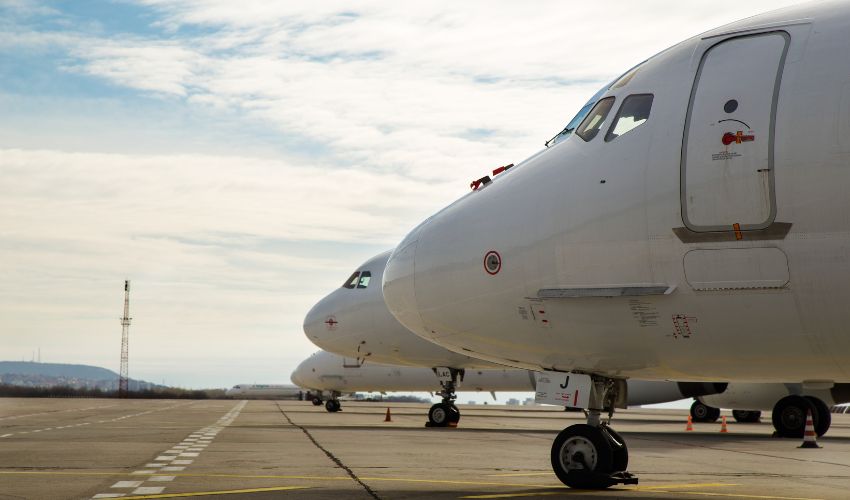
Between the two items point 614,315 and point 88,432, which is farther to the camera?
point 88,432

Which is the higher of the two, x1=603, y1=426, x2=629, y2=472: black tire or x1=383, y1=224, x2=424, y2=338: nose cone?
x1=383, y1=224, x2=424, y2=338: nose cone

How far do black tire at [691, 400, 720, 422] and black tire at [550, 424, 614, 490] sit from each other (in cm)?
3339

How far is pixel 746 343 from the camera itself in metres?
10.8

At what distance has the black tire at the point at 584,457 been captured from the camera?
12461 millimetres

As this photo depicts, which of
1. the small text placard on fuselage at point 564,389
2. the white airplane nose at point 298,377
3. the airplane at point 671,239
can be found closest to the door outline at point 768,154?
the airplane at point 671,239

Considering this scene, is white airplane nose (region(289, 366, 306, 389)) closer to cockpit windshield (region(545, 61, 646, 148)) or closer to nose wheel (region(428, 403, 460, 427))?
nose wheel (region(428, 403, 460, 427))

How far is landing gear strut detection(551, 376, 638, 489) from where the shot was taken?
12.5 m

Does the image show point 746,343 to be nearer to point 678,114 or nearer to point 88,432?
point 678,114

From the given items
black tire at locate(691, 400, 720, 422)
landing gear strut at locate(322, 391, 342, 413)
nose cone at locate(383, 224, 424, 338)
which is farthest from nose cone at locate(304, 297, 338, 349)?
nose cone at locate(383, 224, 424, 338)

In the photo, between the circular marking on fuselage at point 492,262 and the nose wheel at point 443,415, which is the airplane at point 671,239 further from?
the nose wheel at point 443,415

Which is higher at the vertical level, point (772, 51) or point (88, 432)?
point (772, 51)

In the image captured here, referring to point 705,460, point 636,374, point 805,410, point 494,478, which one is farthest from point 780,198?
point 805,410

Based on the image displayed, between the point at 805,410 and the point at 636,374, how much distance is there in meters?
17.4

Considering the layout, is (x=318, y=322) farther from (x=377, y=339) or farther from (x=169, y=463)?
(x=169, y=463)
